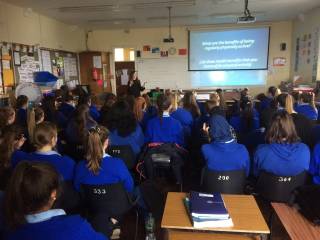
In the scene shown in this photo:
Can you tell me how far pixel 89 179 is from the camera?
1965 millimetres

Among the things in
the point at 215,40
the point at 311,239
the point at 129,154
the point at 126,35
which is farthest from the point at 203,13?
the point at 311,239

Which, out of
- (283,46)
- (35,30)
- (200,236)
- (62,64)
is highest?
(35,30)

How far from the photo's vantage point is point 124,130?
2980mm

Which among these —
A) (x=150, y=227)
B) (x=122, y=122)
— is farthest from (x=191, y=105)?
(x=150, y=227)

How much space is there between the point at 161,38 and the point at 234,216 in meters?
8.04

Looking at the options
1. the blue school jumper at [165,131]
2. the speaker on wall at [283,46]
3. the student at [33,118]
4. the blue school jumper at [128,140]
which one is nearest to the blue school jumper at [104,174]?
the blue school jumper at [128,140]

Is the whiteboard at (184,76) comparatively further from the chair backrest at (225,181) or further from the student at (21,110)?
the chair backrest at (225,181)

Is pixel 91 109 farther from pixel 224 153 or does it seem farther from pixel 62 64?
pixel 62 64

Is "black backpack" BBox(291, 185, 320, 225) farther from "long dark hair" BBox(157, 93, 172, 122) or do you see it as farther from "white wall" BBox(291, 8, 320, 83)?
"white wall" BBox(291, 8, 320, 83)

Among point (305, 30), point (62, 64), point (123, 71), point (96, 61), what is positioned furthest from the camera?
point (123, 71)

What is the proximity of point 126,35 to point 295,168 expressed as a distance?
785 centimetres

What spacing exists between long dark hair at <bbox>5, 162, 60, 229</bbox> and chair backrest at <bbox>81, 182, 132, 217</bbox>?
2.62 feet

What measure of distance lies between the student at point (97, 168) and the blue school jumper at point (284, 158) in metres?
1.11

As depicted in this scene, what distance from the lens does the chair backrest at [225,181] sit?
219 centimetres
